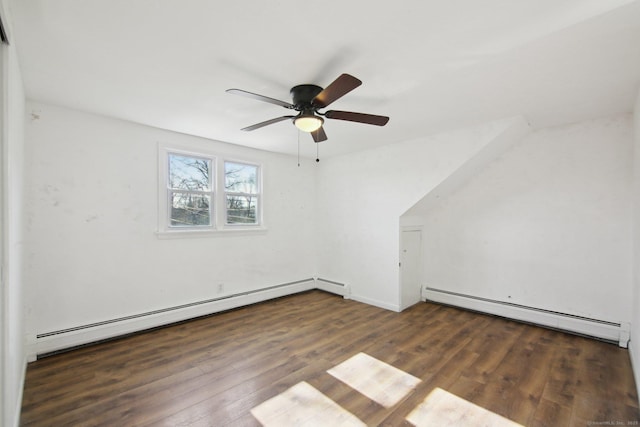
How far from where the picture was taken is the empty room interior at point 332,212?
1694 millimetres

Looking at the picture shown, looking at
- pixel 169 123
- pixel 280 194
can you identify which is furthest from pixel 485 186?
pixel 169 123

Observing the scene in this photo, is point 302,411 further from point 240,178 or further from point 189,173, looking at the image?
point 240,178

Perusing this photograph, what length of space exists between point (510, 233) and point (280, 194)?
3.45m

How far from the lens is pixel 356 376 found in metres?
2.40

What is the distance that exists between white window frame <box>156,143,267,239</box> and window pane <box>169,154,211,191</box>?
0.20 feet

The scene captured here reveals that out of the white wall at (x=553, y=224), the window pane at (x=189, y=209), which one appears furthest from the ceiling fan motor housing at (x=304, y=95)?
the white wall at (x=553, y=224)

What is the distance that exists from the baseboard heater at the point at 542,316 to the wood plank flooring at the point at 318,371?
0.39 ft

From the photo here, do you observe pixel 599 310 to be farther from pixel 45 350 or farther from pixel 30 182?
pixel 30 182

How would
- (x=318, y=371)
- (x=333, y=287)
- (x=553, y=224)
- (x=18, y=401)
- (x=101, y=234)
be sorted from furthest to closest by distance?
(x=333, y=287)
(x=553, y=224)
(x=101, y=234)
(x=318, y=371)
(x=18, y=401)

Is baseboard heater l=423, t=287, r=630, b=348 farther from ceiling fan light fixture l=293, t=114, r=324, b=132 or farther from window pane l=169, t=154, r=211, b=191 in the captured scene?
window pane l=169, t=154, r=211, b=191

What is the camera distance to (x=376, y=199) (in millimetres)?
4352

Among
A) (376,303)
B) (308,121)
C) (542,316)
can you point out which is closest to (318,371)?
(376,303)

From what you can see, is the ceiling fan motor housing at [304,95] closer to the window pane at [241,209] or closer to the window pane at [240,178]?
the window pane at [240,178]

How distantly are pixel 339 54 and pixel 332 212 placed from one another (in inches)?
132
